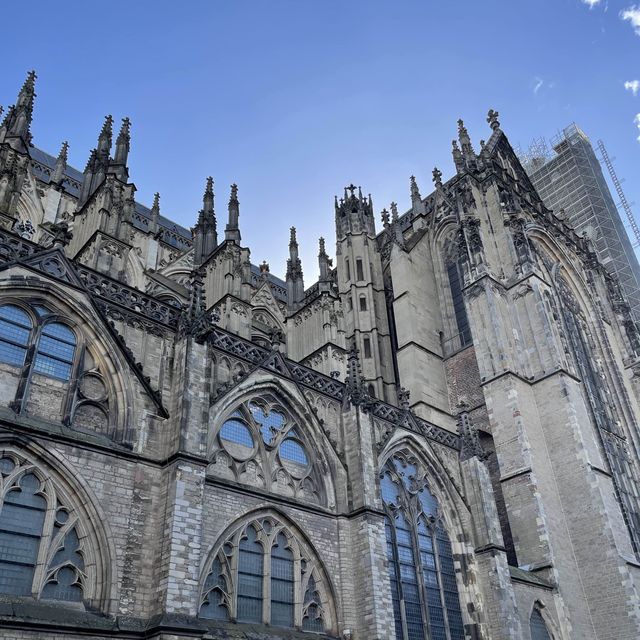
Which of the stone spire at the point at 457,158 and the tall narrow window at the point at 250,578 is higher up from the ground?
the stone spire at the point at 457,158

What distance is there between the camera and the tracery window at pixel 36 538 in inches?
374

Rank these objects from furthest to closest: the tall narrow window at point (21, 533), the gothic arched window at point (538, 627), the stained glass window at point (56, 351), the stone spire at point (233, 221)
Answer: the stone spire at point (233, 221) < the gothic arched window at point (538, 627) < the stained glass window at point (56, 351) < the tall narrow window at point (21, 533)

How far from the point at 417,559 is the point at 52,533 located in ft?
30.5

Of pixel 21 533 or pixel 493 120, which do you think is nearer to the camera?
pixel 21 533

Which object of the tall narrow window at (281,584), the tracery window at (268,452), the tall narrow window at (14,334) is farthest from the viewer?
the tracery window at (268,452)

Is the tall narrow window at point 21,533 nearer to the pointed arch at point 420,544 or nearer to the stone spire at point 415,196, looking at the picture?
the pointed arch at point 420,544

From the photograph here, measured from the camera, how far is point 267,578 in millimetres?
12633

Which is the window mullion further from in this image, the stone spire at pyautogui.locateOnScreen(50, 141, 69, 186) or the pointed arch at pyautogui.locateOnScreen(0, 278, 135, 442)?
the stone spire at pyautogui.locateOnScreen(50, 141, 69, 186)

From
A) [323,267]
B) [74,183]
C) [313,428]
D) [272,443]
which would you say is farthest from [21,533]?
[74,183]

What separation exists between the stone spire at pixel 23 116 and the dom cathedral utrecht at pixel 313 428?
321 millimetres

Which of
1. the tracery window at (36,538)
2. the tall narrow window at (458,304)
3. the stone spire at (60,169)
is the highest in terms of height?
the stone spire at (60,169)

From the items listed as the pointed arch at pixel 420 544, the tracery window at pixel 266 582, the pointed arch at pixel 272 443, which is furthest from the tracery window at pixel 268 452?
the pointed arch at pixel 420 544

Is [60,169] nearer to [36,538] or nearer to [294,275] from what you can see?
[294,275]

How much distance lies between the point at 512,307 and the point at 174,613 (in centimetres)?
1720
